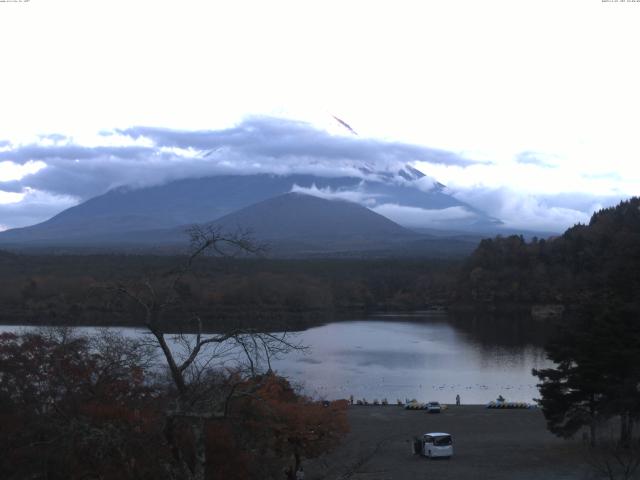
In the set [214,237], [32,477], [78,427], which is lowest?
[32,477]

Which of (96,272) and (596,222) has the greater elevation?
(596,222)

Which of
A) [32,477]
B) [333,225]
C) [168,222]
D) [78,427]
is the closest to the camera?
[78,427]

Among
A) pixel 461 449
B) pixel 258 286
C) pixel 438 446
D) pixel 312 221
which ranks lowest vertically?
pixel 461 449

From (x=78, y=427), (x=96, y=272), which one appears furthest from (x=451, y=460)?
(x=96, y=272)

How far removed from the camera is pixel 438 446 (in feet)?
36.8

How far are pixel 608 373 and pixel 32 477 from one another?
7.80 meters

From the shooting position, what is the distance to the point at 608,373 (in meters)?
10.7

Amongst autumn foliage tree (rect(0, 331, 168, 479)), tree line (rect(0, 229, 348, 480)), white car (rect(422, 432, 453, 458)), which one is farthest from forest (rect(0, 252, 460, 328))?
autumn foliage tree (rect(0, 331, 168, 479))

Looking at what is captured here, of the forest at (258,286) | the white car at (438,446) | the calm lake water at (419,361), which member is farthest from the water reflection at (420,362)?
the white car at (438,446)

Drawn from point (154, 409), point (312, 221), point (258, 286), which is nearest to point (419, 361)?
point (258, 286)

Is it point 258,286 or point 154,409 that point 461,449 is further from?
point 258,286

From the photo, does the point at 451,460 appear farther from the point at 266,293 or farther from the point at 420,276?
the point at 420,276

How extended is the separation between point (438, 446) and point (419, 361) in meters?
15.1

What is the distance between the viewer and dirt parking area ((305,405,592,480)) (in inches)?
392
